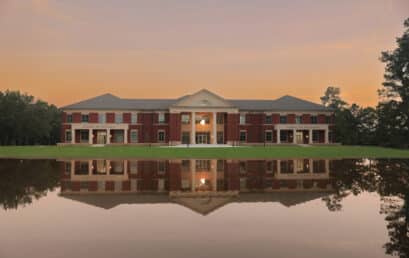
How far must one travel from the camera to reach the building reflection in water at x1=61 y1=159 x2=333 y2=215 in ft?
39.6

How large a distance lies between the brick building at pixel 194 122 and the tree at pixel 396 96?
1067 centimetres

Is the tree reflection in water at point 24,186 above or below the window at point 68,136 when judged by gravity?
below

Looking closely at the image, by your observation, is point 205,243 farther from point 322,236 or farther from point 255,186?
point 255,186

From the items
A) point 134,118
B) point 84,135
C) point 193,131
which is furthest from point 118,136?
point 193,131

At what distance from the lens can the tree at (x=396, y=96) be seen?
162 feet

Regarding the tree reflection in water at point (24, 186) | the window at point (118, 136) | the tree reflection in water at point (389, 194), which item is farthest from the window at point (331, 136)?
the tree reflection in water at point (24, 186)

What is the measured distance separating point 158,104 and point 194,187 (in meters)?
48.0

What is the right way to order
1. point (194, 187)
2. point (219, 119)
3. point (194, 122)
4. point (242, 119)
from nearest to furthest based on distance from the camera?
point (194, 187) < point (194, 122) < point (219, 119) < point (242, 119)

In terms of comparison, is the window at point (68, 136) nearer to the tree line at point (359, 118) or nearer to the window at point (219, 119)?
the tree line at point (359, 118)

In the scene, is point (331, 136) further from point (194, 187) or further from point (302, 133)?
point (194, 187)

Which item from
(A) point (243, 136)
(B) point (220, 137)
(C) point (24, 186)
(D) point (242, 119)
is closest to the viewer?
(C) point (24, 186)

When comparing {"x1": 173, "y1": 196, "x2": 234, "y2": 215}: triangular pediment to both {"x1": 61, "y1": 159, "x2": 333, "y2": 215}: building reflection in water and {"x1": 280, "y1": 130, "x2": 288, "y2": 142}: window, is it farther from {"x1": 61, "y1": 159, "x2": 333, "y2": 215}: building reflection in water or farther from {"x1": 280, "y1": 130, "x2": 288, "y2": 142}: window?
{"x1": 280, "y1": 130, "x2": 288, "y2": 142}: window

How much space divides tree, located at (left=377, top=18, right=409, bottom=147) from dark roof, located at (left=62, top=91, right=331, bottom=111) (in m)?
11.3

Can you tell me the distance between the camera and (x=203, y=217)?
31.9 feet
